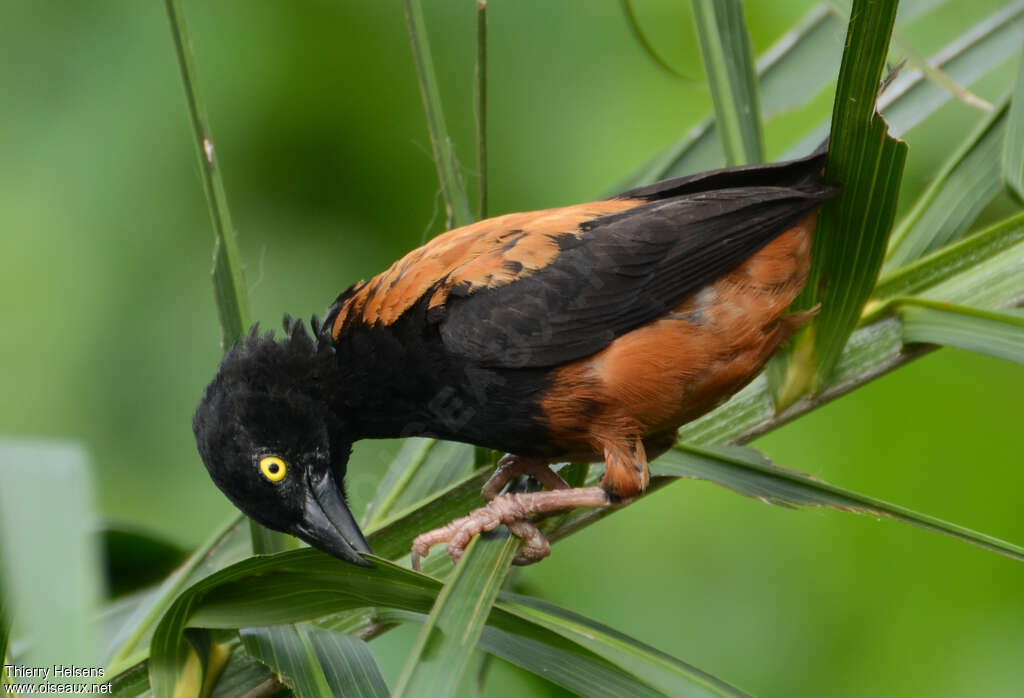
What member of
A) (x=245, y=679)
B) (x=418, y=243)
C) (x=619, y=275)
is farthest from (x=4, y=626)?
(x=418, y=243)

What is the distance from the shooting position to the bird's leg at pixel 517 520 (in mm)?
1843

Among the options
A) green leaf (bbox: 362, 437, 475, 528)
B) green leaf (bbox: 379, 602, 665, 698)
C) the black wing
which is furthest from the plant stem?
green leaf (bbox: 379, 602, 665, 698)

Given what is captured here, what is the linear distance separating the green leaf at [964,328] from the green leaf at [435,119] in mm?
860

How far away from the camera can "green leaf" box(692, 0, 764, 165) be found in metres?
1.82

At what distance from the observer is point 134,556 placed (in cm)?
222

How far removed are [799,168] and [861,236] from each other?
0.37 meters

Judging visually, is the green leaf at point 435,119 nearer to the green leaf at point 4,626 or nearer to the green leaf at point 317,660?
the green leaf at point 317,660

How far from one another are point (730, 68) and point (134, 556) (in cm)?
169

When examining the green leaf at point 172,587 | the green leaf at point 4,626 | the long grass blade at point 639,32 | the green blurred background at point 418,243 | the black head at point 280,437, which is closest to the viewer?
the green leaf at point 4,626

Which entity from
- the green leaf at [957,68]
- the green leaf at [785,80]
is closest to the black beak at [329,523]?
the green leaf at [785,80]

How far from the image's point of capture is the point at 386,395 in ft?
7.08

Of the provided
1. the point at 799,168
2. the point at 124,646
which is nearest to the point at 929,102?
the point at 799,168

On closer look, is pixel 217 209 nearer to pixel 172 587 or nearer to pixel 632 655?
pixel 172 587

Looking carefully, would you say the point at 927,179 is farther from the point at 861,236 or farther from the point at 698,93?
the point at 861,236
